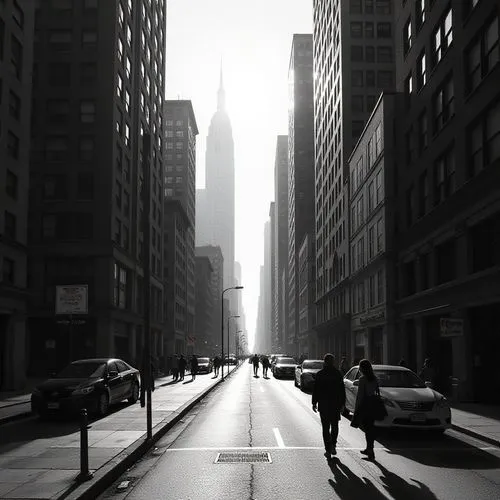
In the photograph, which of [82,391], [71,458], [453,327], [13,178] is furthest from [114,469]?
[13,178]

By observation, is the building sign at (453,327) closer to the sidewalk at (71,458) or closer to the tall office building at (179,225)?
the sidewalk at (71,458)

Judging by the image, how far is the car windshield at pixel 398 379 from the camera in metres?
15.6

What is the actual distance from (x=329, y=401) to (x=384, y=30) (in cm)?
6434

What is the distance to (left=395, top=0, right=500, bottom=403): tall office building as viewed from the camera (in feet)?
75.6

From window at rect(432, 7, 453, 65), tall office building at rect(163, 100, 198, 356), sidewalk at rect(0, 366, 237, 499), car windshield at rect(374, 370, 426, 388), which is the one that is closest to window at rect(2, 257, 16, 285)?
sidewalk at rect(0, 366, 237, 499)

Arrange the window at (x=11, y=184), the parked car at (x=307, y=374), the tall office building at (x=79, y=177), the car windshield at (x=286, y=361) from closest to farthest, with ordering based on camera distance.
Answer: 1. the parked car at (x=307, y=374)
2. the window at (x=11, y=184)
3. the car windshield at (x=286, y=361)
4. the tall office building at (x=79, y=177)

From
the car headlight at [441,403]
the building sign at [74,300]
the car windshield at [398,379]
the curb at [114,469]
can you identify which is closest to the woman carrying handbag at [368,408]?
the car headlight at [441,403]

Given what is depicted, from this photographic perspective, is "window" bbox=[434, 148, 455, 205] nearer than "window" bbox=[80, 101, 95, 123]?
Yes

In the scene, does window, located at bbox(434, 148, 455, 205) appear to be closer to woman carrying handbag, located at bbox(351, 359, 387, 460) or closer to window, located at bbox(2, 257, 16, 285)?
woman carrying handbag, located at bbox(351, 359, 387, 460)

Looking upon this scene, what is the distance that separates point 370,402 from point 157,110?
6179 cm

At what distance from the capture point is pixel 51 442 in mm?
13117

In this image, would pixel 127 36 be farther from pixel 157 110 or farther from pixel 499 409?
pixel 499 409

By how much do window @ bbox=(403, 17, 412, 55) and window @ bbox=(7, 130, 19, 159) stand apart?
22.3m

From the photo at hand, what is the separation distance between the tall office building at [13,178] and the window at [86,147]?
14534 mm
